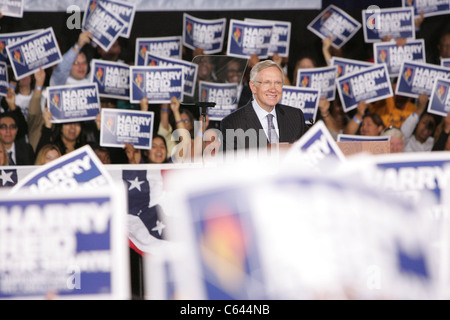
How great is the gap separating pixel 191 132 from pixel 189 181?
380 centimetres

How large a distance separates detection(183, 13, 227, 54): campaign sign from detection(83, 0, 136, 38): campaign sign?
0.43 m

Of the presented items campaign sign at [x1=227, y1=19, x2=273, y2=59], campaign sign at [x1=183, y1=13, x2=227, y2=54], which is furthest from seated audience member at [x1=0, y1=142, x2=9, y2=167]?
campaign sign at [x1=227, y1=19, x2=273, y2=59]

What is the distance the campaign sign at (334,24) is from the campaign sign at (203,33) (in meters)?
0.72

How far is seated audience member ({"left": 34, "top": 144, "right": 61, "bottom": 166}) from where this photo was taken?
15.7 ft

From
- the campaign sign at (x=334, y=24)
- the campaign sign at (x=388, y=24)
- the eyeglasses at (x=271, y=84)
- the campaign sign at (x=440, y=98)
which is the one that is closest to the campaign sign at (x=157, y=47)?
the campaign sign at (x=334, y=24)

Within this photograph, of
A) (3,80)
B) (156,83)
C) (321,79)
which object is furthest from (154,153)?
(321,79)

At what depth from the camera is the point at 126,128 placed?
533cm

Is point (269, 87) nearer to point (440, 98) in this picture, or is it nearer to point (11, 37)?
point (440, 98)

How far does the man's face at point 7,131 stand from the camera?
17.1 feet

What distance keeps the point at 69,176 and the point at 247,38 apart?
155 inches

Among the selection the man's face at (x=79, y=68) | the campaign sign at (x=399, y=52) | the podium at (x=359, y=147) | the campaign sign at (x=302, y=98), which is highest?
the campaign sign at (x=399, y=52)

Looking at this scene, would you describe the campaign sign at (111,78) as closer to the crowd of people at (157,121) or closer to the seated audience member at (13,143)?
the crowd of people at (157,121)
